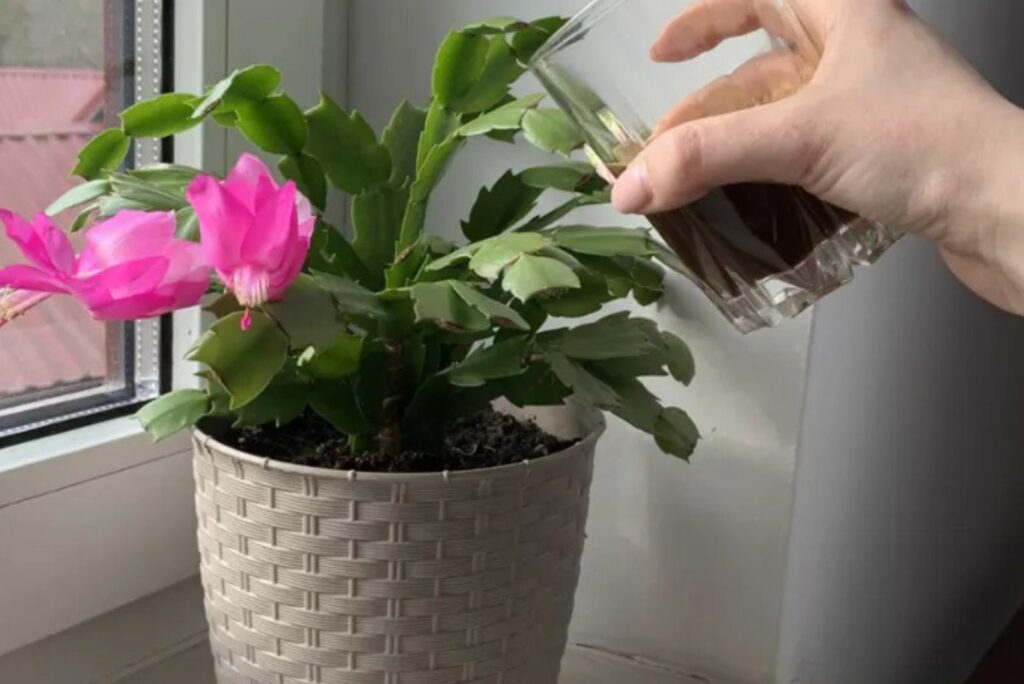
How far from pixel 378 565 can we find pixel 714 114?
29 centimetres

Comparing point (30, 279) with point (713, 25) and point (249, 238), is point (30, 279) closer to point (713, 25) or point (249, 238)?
point (249, 238)

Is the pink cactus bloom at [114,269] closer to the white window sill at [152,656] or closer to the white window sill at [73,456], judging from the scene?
the white window sill at [73,456]

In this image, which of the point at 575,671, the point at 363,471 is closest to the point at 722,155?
the point at 363,471

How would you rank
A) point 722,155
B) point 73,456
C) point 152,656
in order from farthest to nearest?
point 152,656 < point 73,456 < point 722,155

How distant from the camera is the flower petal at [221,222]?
1.82ft

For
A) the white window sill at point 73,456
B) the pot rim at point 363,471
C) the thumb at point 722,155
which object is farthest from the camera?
the white window sill at point 73,456

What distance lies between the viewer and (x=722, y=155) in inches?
20.6

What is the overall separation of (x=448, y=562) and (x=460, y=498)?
0.04 meters

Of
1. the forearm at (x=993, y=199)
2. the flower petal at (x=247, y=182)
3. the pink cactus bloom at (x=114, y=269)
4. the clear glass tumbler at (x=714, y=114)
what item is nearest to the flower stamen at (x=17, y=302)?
the pink cactus bloom at (x=114, y=269)

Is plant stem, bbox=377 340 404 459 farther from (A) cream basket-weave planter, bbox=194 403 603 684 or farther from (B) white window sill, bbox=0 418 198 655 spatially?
(B) white window sill, bbox=0 418 198 655

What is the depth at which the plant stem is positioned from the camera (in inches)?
27.9

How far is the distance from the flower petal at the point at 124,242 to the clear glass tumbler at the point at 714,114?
7.8 inches

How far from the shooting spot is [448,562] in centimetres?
66

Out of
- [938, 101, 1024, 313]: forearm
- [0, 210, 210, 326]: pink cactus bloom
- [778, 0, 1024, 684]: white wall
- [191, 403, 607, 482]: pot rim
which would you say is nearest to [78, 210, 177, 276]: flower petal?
[0, 210, 210, 326]: pink cactus bloom
